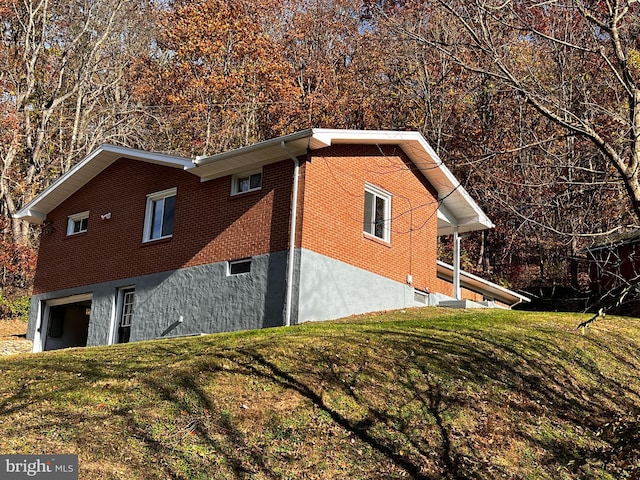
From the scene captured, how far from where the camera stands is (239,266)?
1809 centimetres

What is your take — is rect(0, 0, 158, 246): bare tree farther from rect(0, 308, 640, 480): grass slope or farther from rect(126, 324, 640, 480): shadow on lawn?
rect(126, 324, 640, 480): shadow on lawn

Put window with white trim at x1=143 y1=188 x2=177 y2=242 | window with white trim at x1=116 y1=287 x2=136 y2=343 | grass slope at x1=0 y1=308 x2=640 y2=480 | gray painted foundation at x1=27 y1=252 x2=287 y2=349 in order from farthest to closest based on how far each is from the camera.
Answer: window with white trim at x1=116 y1=287 x2=136 y2=343, window with white trim at x1=143 y1=188 x2=177 y2=242, gray painted foundation at x1=27 y1=252 x2=287 y2=349, grass slope at x1=0 y1=308 x2=640 y2=480

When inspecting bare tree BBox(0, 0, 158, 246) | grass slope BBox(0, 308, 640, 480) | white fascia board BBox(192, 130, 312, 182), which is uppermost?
bare tree BBox(0, 0, 158, 246)

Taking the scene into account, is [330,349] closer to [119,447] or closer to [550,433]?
[550,433]

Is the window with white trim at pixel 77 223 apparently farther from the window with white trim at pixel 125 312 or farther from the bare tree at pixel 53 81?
the bare tree at pixel 53 81

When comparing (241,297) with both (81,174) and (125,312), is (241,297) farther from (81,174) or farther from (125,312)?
(81,174)

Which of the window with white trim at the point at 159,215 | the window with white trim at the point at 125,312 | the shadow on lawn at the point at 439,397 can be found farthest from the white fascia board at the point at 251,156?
the shadow on lawn at the point at 439,397

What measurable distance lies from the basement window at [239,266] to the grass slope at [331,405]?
3.72m

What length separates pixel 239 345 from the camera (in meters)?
13.0

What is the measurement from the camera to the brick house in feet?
56.8

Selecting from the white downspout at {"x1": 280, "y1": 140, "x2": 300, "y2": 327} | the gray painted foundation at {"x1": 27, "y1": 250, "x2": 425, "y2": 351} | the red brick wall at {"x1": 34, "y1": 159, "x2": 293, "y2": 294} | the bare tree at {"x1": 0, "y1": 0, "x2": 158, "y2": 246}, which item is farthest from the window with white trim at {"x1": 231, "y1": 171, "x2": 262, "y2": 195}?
the bare tree at {"x1": 0, "y1": 0, "x2": 158, "y2": 246}

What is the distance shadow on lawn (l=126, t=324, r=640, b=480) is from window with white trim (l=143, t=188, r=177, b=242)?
8.24 metres

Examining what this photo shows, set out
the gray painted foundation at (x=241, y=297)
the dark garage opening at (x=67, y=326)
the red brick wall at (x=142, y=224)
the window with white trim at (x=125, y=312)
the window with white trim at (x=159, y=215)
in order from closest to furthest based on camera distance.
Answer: the gray painted foundation at (x=241, y=297) → the red brick wall at (x=142, y=224) → the window with white trim at (x=159, y=215) → the window with white trim at (x=125, y=312) → the dark garage opening at (x=67, y=326)

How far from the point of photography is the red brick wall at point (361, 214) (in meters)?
17.6
